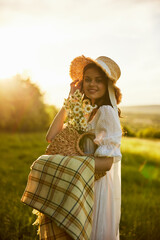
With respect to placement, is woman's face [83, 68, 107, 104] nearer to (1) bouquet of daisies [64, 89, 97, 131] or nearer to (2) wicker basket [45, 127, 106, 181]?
(1) bouquet of daisies [64, 89, 97, 131]

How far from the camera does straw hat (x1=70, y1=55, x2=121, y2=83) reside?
2.66 metres

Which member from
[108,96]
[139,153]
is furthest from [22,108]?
[108,96]

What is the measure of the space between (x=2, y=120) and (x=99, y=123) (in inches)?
648

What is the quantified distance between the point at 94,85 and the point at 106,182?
42.8 inches

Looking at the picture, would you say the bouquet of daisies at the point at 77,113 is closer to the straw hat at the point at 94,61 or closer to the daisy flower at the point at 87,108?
the daisy flower at the point at 87,108

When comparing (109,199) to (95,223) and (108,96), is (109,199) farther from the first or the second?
(108,96)

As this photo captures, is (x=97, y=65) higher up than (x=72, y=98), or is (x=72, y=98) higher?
(x=97, y=65)

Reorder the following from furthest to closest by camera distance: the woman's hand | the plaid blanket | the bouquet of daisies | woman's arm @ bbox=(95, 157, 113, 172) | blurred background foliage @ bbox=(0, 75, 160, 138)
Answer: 1. blurred background foliage @ bbox=(0, 75, 160, 138)
2. the woman's hand
3. the bouquet of daisies
4. woman's arm @ bbox=(95, 157, 113, 172)
5. the plaid blanket

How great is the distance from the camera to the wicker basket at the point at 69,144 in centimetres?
231

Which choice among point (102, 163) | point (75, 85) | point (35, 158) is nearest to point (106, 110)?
point (102, 163)

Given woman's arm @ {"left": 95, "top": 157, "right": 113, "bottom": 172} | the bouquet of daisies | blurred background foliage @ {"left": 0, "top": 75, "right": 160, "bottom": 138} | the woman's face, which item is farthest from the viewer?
blurred background foliage @ {"left": 0, "top": 75, "right": 160, "bottom": 138}

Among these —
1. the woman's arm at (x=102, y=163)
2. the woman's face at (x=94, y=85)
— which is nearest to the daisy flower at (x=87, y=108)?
the woman's face at (x=94, y=85)

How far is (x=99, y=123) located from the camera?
7.95ft

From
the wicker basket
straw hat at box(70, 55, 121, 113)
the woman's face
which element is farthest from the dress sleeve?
the woman's face
